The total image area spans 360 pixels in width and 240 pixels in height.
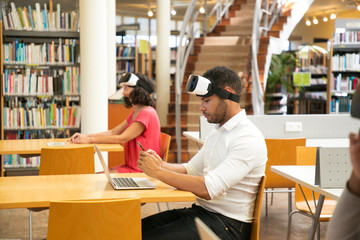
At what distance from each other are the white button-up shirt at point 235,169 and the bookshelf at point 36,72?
4.48 m

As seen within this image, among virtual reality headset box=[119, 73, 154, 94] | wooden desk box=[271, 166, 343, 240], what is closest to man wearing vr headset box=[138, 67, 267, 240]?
wooden desk box=[271, 166, 343, 240]

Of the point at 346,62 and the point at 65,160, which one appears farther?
the point at 346,62

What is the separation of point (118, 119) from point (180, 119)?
1717 mm

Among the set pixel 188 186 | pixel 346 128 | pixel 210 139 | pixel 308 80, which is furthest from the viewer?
pixel 308 80

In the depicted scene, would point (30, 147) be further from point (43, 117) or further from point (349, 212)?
point (349, 212)

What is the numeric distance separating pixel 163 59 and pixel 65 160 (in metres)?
6.12

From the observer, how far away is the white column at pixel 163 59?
9430mm

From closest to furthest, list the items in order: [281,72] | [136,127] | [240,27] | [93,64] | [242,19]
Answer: [136,127] < [93,64] < [240,27] < [242,19] < [281,72]

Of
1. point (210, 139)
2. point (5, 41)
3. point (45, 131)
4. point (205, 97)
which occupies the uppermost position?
point (5, 41)

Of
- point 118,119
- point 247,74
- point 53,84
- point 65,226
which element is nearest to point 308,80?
point 247,74

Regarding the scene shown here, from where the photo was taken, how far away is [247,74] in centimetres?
803

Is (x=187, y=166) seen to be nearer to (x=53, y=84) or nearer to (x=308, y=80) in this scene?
(x=53, y=84)

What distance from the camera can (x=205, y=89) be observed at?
2477 mm

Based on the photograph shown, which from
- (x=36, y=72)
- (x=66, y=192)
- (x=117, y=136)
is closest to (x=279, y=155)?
(x=117, y=136)
